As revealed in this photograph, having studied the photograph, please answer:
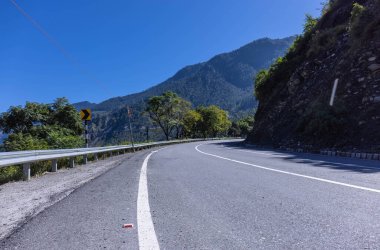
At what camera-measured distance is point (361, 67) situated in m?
20.2

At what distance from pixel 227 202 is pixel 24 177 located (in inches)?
242

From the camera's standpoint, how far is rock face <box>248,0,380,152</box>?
17812mm

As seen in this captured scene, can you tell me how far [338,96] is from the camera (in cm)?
2097

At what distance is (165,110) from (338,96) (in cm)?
4628

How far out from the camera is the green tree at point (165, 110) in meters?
63.8

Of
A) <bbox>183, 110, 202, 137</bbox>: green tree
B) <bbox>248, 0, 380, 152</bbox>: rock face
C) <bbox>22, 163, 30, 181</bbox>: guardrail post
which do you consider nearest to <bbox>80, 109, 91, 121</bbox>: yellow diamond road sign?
<bbox>22, 163, 30, 181</bbox>: guardrail post

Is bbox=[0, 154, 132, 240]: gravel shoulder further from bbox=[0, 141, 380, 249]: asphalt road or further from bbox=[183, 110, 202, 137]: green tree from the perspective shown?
bbox=[183, 110, 202, 137]: green tree

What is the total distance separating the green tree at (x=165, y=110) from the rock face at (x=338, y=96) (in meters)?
35.0

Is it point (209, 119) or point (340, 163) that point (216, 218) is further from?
point (209, 119)

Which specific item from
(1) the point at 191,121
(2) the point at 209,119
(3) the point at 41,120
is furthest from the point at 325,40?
(2) the point at 209,119

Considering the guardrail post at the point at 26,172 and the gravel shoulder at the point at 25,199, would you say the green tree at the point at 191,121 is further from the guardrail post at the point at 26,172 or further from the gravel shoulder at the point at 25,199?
the gravel shoulder at the point at 25,199

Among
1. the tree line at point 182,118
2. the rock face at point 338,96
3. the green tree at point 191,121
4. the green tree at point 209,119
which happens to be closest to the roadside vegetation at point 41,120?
the rock face at point 338,96

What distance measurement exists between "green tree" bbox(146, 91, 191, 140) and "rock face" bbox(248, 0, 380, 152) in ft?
115

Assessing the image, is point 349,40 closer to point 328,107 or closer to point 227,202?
point 328,107
